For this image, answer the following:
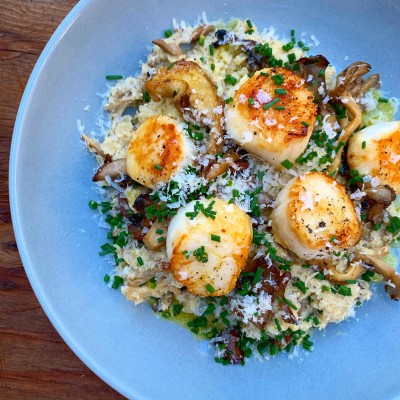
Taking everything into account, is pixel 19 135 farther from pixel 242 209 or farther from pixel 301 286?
pixel 301 286

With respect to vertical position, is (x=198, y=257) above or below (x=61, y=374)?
above

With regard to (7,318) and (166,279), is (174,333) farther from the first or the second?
(7,318)

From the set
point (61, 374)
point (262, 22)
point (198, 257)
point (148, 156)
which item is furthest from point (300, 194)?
point (61, 374)

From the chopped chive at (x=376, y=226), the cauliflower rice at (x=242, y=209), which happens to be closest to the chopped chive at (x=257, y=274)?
the cauliflower rice at (x=242, y=209)

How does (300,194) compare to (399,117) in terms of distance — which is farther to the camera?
(399,117)

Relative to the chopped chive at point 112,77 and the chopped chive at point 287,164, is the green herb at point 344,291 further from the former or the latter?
the chopped chive at point 112,77

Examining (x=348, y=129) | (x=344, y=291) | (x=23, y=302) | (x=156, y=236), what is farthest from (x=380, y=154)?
(x=23, y=302)

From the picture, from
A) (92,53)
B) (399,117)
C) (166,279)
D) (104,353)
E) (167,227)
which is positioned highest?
(399,117)
